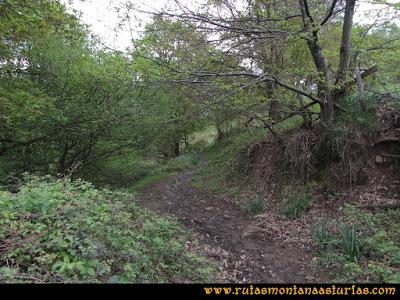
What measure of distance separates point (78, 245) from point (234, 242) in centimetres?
359

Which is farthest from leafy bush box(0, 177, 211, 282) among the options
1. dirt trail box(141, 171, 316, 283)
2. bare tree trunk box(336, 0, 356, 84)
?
bare tree trunk box(336, 0, 356, 84)

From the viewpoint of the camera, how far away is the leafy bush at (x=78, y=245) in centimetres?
286

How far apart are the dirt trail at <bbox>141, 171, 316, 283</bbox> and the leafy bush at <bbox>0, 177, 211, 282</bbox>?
3.21 feet

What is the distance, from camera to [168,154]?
2192 cm

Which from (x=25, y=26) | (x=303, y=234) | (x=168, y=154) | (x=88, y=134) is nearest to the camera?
(x=303, y=234)

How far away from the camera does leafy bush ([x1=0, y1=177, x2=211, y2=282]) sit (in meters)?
2.86

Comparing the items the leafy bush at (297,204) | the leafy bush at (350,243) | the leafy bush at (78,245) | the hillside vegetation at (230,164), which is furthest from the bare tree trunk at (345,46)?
the leafy bush at (78,245)

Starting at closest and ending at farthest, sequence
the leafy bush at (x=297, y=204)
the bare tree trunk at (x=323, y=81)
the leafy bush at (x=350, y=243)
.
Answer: the leafy bush at (x=350, y=243) < the leafy bush at (x=297, y=204) < the bare tree trunk at (x=323, y=81)

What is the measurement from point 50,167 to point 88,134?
6.11 feet

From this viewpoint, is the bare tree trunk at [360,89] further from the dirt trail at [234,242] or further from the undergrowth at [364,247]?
the dirt trail at [234,242]

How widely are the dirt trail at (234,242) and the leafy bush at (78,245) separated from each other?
0.98m
